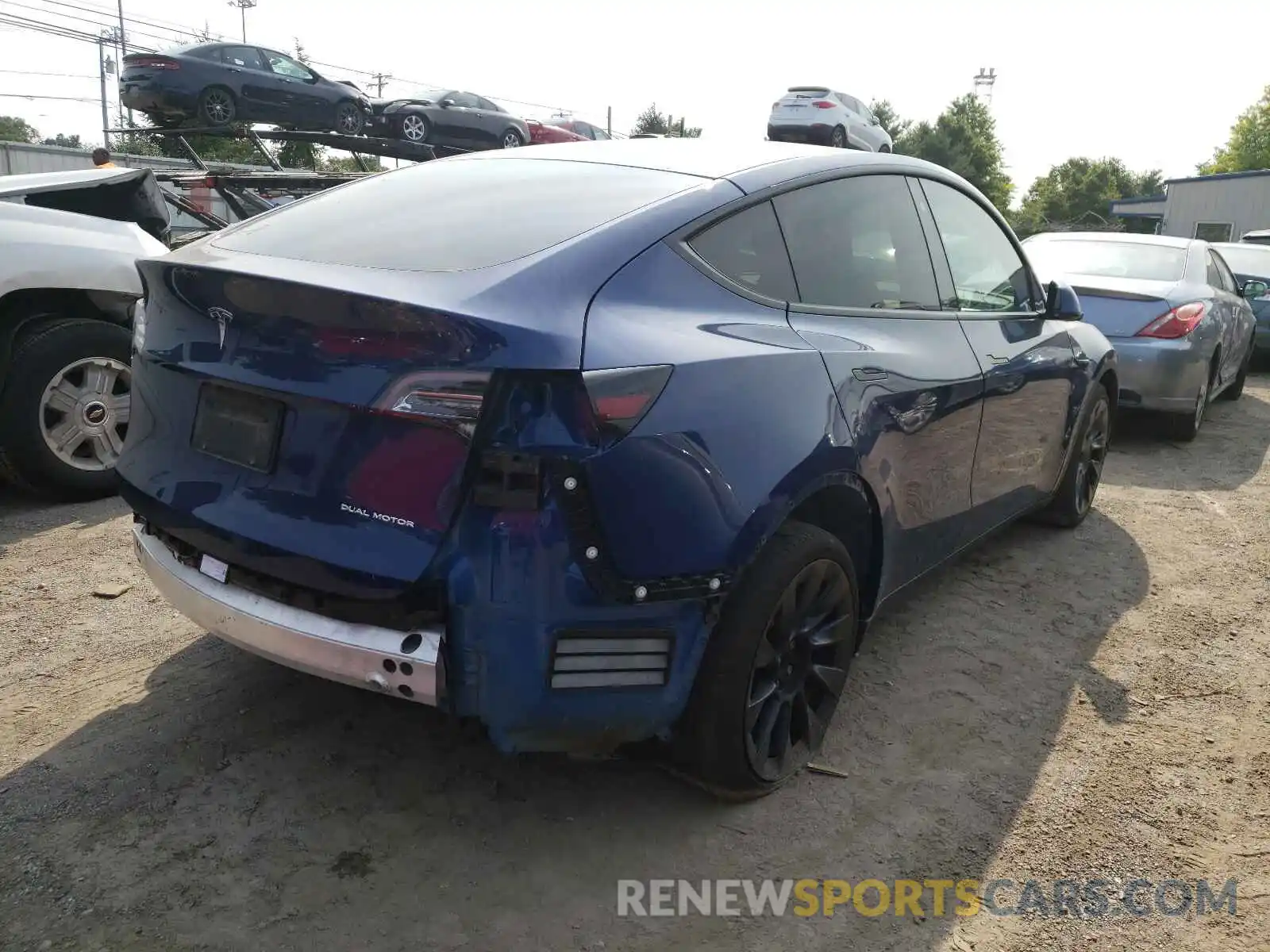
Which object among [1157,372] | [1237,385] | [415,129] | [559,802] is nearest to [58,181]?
[559,802]

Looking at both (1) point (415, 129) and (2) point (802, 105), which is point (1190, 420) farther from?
(2) point (802, 105)

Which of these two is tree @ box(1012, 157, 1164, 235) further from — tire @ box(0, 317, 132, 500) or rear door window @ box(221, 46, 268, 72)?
tire @ box(0, 317, 132, 500)

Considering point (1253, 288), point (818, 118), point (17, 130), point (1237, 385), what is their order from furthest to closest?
point (17, 130) < point (818, 118) < point (1237, 385) < point (1253, 288)

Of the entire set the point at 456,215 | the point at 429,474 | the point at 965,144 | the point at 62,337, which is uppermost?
the point at 965,144

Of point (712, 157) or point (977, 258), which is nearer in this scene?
point (712, 157)

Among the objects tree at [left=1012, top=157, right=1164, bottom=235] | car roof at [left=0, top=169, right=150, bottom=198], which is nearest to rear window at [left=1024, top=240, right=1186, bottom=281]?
car roof at [left=0, top=169, right=150, bottom=198]

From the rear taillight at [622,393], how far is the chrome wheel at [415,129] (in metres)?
17.1

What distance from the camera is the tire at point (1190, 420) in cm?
711

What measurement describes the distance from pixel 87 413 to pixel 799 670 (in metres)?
3.86

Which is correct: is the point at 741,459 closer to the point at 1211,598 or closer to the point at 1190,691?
the point at 1190,691

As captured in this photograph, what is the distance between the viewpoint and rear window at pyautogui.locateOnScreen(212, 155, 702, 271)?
7.72 ft

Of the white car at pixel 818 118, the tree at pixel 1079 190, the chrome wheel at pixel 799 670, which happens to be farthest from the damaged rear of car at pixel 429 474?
the tree at pixel 1079 190

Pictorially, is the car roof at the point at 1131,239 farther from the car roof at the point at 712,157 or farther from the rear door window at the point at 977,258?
the car roof at the point at 712,157

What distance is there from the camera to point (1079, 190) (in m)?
92.8
